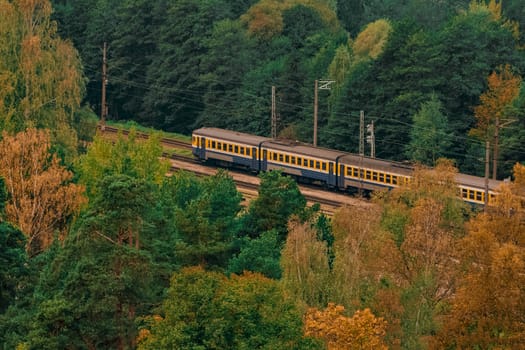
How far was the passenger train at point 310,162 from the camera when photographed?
3708 inches

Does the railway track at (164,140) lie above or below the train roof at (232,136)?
below

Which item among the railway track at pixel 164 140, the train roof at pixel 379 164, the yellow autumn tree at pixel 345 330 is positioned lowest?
the railway track at pixel 164 140

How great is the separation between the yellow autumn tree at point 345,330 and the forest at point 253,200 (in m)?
0.09

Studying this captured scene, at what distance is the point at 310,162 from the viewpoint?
4026 inches

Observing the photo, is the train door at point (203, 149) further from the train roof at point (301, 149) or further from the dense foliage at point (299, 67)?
the dense foliage at point (299, 67)

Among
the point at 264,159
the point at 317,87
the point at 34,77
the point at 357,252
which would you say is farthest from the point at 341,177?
the point at 357,252

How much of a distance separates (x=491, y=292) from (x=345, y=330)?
6189 millimetres

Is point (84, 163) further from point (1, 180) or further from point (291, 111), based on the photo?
point (291, 111)

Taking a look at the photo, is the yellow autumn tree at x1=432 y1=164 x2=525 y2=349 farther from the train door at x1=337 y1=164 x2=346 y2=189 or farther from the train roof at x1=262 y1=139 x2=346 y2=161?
the train roof at x1=262 y1=139 x2=346 y2=161

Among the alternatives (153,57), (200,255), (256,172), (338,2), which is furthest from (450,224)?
(338,2)

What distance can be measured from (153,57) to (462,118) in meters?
38.0

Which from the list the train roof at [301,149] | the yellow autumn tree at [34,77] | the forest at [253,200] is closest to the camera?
the forest at [253,200]

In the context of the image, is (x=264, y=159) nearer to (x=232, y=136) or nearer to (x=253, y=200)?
(x=232, y=136)

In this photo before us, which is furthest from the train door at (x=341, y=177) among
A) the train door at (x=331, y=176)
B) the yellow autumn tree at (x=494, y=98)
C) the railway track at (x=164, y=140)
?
the railway track at (x=164, y=140)
